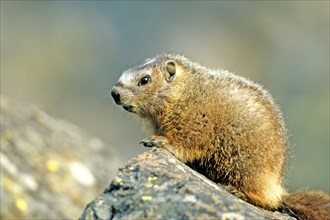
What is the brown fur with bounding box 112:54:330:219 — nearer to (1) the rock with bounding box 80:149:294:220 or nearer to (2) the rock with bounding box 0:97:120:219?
(2) the rock with bounding box 0:97:120:219

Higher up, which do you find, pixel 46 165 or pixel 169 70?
pixel 169 70

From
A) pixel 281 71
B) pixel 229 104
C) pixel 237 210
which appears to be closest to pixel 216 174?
pixel 229 104

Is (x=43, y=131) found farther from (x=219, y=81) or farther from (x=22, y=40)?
(x=22, y=40)

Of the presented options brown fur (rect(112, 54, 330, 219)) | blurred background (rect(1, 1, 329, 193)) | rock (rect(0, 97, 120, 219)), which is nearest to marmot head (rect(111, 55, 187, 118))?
brown fur (rect(112, 54, 330, 219))

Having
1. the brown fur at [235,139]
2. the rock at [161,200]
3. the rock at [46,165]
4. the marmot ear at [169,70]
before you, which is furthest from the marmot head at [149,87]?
the rock at [161,200]

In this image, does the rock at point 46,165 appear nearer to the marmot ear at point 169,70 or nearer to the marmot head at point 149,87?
the marmot head at point 149,87

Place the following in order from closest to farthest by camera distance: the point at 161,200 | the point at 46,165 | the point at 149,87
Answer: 1. the point at 161,200
2. the point at 149,87
3. the point at 46,165

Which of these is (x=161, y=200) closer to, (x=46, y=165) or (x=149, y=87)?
(x=149, y=87)

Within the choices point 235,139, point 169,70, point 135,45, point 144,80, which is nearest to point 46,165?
point 144,80
